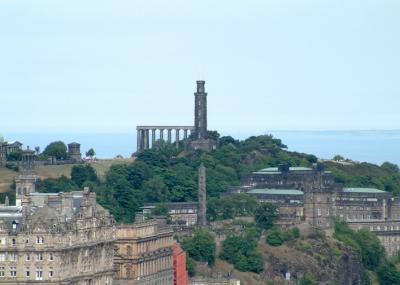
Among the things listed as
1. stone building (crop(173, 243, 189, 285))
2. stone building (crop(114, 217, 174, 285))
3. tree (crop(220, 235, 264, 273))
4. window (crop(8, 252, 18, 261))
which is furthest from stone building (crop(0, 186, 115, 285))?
tree (crop(220, 235, 264, 273))

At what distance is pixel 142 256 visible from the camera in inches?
6255

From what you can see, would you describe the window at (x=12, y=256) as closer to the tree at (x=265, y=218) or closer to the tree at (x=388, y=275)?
the tree at (x=388, y=275)

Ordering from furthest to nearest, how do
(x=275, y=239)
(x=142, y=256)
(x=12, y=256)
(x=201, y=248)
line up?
(x=275, y=239) < (x=201, y=248) < (x=142, y=256) < (x=12, y=256)

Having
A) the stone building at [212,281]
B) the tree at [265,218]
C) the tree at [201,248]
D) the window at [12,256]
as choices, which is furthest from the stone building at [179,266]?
the tree at [265,218]

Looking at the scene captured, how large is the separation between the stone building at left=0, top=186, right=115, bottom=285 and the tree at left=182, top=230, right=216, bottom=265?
3027cm

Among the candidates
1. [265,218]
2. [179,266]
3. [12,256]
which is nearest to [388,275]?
[265,218]

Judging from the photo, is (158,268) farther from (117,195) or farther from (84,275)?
(117,195)

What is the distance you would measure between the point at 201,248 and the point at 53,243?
3840cm

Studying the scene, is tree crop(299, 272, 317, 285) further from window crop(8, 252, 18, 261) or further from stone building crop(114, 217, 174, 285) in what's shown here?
window crop(8, 252, 18, 261)

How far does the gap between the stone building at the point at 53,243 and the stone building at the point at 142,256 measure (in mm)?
5160

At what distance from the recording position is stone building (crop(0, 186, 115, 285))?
14500 cm

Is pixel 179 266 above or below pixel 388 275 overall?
above

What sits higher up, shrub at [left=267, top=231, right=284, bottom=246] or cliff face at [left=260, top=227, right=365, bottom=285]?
shrub at [left=267, top=231, right=284, bottom=246]

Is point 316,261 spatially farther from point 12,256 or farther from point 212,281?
point 12,256
